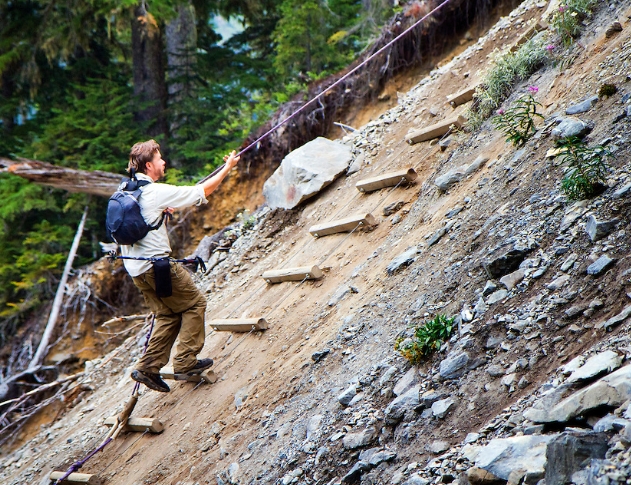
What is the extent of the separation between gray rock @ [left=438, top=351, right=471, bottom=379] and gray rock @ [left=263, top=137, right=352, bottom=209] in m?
5.27

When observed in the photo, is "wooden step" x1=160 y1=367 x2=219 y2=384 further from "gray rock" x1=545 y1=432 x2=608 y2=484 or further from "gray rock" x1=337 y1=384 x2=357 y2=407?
"gray rock" x1=545 y1=432 x2=608 y2=484

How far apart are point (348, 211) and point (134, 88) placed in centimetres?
950

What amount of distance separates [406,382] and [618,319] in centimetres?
152

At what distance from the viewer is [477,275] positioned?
4.66 metres

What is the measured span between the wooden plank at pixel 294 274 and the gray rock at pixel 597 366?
3978 mm

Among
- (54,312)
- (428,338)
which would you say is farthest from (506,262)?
(54,312)

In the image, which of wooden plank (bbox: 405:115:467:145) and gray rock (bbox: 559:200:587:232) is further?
wooden plank (bbox: 405:115:467:145)

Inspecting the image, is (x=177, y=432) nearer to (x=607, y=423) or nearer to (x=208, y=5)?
(x=607, y=423)

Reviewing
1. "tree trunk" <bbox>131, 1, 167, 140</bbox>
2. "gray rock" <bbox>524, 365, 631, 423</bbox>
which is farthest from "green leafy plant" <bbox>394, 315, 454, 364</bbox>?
"tree trunk" <bbox>131, 1, 167, 140</bbox>

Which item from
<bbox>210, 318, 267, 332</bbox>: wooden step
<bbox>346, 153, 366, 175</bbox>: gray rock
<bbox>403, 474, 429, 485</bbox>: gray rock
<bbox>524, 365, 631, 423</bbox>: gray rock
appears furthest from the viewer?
<bbox>346, 153, 366, 175</bbox>: gray rock

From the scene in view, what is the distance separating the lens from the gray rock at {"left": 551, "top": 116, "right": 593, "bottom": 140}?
521 cm

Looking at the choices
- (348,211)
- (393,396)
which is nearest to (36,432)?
(348,211)

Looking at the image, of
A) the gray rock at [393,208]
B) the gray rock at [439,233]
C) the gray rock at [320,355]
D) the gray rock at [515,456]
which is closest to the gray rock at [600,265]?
the gray rock at [515,456]

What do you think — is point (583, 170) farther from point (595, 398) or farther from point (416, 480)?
point (416, 480)
